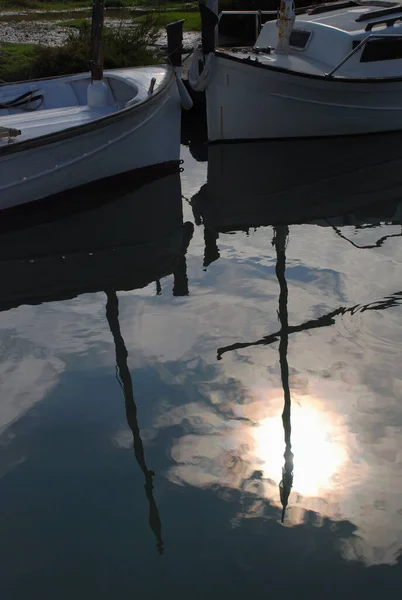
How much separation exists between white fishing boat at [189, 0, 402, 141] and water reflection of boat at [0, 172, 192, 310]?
3.40m

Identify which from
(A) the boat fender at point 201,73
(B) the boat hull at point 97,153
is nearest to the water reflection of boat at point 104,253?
(B) the boat hull at point 97,153

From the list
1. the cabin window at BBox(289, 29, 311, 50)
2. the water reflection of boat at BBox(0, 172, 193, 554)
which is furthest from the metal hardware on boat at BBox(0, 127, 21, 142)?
the cabin window at BBox(289, 29, 311, 50)

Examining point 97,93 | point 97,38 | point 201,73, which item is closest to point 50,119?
point 97,93

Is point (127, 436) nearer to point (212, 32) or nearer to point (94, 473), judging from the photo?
point (94, 473)

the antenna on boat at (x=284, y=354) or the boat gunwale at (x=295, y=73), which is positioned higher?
the boat gunwale at (x=295, y=73)

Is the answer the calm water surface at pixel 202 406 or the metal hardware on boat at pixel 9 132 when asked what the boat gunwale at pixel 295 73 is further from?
the metal hardware on boat at pixel 9 132

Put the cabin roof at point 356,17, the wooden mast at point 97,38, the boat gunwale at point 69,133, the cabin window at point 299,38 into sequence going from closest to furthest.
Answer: the boat gunwale at point 69,133 < the wooden mast at point 97,38 < the cabin roof at point 356,17 < the cabin window at point 299,38

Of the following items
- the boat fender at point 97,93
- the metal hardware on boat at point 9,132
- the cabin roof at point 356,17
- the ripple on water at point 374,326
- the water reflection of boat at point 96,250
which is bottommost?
the water reflection of boat at point 96,250

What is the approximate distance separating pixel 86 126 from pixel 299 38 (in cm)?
676

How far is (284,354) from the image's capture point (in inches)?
271

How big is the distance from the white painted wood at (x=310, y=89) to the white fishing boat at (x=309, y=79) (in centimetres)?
2

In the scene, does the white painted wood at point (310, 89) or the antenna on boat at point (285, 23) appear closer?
the white painted wood at point (310, 89)

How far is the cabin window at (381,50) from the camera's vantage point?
14133 millimetres

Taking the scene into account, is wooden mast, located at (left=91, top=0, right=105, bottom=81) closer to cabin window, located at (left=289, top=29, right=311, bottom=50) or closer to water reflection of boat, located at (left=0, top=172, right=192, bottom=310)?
water reflection of boat, located at (left=0, top=172, right=192, bottom=310)
